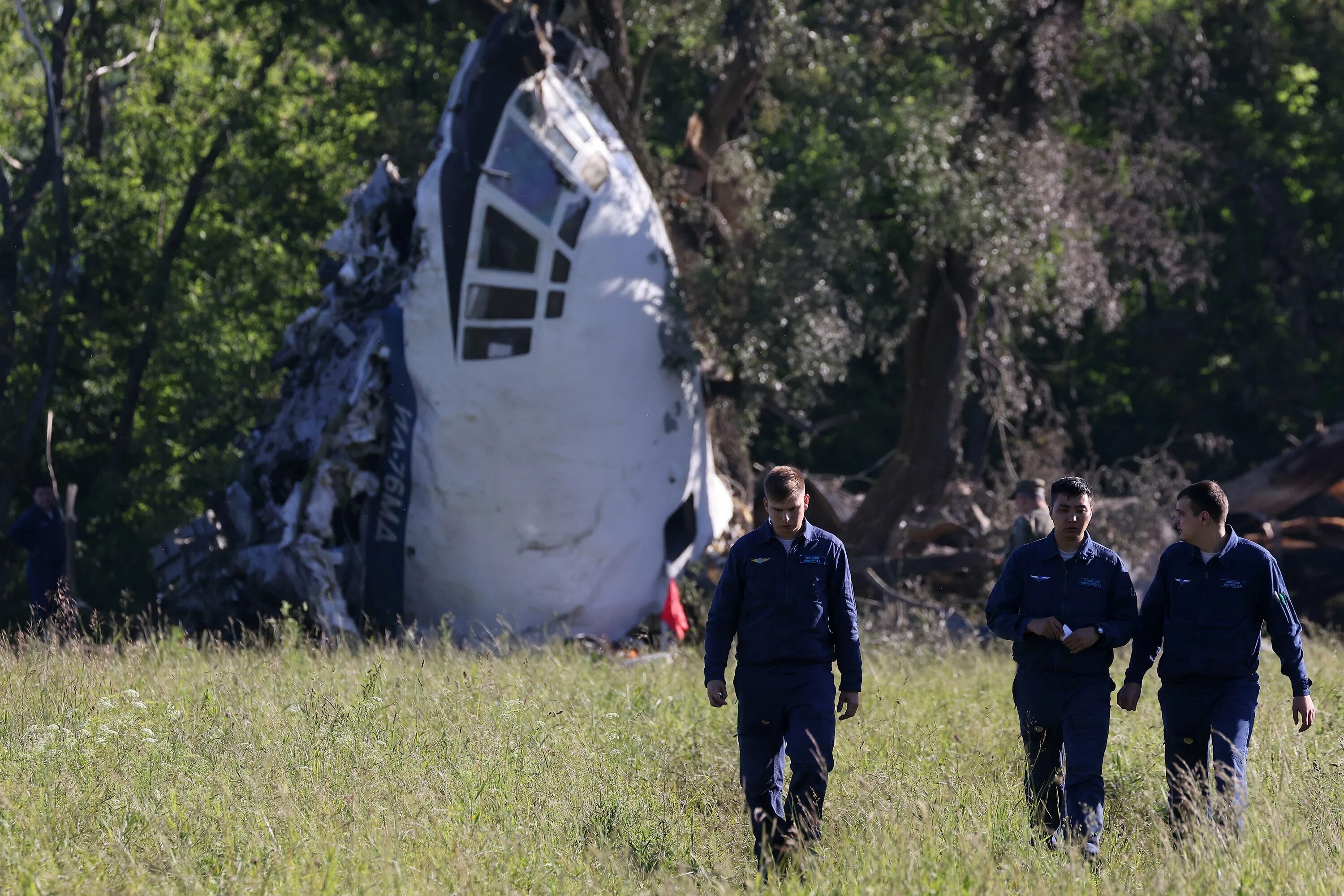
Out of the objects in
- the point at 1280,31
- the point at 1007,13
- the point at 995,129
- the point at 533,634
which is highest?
the point at 1280,31

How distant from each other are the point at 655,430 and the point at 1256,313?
12491mm

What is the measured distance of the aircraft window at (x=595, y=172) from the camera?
43.9 feet

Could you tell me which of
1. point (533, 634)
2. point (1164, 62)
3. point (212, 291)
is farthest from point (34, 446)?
point (1164, 62)

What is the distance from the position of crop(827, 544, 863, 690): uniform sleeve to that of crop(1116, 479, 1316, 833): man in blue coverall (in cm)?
102

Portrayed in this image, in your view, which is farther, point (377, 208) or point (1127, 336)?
point (1127, 336)

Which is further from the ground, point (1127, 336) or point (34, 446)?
point (1127, 336)

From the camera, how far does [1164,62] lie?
1916 centimetres

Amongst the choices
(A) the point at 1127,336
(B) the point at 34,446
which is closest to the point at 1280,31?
(A) the point at 1127,336

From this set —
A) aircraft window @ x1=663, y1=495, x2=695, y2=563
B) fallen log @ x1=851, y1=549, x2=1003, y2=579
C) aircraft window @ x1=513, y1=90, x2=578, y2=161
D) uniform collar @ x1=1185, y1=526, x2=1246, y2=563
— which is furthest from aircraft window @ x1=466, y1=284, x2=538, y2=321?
uniform collar @ x1=1185, y1=526, x2=1246, y2=563

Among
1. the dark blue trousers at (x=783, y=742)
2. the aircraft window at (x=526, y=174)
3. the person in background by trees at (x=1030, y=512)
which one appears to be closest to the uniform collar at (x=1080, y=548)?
the dark blue trousers at (x=783, y=742)

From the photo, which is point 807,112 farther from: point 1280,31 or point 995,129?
point 1280,31

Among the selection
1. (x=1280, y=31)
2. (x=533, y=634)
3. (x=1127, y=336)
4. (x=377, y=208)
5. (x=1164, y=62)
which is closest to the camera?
(x=533, y=634)

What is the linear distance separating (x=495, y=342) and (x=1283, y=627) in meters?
8.59

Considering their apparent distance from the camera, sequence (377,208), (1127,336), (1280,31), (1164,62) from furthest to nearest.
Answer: (1127,336) → (1280,31) → (1164,62) → (377,208)
